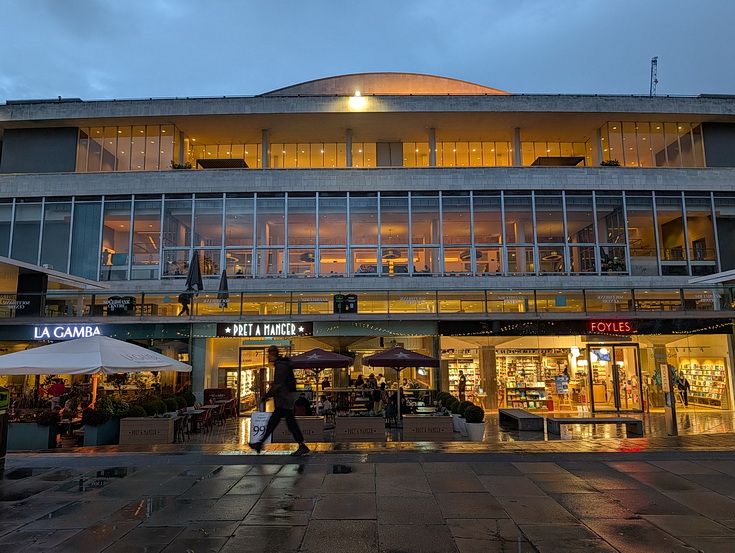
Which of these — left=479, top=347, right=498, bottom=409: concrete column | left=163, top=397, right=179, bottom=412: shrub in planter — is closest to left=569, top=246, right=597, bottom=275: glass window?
left=479, top=347, right=498, bottom=409: concrete column

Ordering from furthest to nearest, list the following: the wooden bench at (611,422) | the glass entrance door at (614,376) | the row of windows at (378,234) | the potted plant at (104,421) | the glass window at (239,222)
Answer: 1. the glass window at (239,222)
2. the row of windows at (378,234)
3. the glass entrance door at (614,376)
4. the wooden bench at (611,422)
5. the potted plant at (104,421)

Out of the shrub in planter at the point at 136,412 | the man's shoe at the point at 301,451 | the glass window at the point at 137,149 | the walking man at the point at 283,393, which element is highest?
the glass window at the point at 137,149

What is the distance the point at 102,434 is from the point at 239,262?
11316 millimetres

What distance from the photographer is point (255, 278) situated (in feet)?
73.6

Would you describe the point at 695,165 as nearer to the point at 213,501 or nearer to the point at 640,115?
the point at 640,115

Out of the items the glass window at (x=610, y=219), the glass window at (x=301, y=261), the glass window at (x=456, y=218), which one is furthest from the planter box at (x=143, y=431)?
the glass window at (x=610, y=219)

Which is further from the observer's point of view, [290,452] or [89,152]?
[89,152]

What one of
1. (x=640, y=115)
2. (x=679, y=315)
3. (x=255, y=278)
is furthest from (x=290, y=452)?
(x=640, y=115)

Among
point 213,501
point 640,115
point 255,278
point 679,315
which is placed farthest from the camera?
point 640,115

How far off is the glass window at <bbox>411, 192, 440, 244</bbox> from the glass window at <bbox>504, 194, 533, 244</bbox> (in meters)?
3.19

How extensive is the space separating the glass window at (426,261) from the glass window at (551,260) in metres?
4.55

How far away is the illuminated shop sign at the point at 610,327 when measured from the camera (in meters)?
19.0

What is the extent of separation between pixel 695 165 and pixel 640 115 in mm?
3604

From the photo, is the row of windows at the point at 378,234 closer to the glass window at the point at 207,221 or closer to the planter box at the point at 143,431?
the glass window at the point at 207,221
